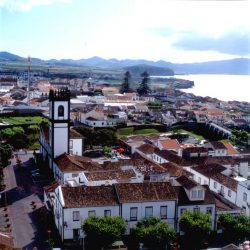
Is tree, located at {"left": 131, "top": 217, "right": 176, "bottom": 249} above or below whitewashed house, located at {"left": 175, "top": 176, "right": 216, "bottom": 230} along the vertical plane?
below

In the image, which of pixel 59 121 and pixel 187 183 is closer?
pixel 187 183

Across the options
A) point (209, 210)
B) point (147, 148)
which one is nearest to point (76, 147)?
point (147, 148)

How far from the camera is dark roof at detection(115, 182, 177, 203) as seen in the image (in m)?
16.6

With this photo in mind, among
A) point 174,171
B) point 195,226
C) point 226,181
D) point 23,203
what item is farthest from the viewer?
point 174,171

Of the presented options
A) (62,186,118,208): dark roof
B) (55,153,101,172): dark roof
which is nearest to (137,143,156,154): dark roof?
(55,153,101,172): dark roof

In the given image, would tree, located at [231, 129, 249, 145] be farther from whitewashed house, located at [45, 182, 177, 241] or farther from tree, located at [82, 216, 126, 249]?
tree, located at [82, 216, 126, 249]

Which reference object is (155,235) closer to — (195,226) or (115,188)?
(195,226)

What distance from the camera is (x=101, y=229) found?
14406 mm

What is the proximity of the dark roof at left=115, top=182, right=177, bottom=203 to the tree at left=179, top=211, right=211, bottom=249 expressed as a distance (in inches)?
50.3

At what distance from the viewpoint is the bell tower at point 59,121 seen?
24.7 metres

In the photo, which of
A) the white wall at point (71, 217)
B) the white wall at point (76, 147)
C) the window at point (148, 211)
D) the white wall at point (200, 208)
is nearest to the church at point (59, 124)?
the white wall at point (76, 147)

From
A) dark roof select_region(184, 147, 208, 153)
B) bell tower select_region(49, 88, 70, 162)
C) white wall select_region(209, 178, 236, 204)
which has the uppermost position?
bell tower select_region(49, 88, 70, 162)

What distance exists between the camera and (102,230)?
47.3ft

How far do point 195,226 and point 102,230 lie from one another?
3405mm
